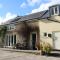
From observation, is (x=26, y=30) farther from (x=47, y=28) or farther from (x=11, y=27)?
(x=47, y=28)

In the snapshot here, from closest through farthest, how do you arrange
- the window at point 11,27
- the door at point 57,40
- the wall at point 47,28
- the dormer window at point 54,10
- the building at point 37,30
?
1. the door at point 57,40
2. the wall at point 47,28
3. the building at point 37,30
4. the dormer window at point 54,10
5. the window at point 11,27

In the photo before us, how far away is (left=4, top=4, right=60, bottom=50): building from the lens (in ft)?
89.6

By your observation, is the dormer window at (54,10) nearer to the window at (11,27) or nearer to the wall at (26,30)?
the wall at (26,30)

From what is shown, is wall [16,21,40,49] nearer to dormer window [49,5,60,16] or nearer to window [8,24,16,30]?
window [8,24,16,30]

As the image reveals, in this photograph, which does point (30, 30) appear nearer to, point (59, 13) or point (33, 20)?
point (33, 20)

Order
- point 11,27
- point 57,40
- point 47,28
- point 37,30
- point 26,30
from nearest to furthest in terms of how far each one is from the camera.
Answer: point 57,40
point 47,28
point 37,30
point 26,30
point 11,27

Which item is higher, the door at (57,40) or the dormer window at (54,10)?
the dormer window at (54,10)

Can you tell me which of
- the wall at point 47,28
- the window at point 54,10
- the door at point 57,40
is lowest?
the door at point 57,40

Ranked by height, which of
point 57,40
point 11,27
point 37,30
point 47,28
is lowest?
point 57,40

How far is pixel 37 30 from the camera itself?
29.7m

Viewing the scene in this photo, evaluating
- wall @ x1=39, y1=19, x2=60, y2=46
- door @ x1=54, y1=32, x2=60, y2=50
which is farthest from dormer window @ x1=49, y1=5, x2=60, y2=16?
door @ x1=54, y1=32, x2=60, y2=50

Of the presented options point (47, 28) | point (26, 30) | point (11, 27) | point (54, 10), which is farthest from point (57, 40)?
point (11, 27)

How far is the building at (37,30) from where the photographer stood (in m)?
27.3

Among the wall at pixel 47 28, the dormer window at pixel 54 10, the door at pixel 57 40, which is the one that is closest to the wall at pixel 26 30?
the wall at pixel 47 28
